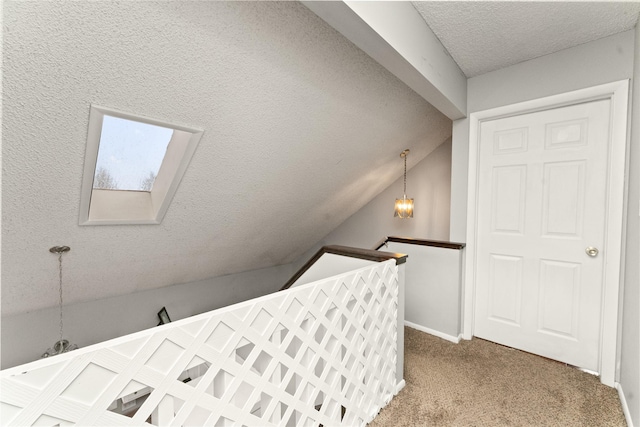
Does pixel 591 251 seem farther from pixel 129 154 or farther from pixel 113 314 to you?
pixel 113 314

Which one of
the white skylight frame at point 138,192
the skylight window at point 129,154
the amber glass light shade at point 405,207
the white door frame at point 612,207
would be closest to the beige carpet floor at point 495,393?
the white door frame at point 612,207

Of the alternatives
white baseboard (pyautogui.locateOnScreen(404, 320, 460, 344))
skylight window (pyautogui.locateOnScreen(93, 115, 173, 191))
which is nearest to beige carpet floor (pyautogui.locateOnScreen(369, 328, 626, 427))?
white baseboard (pyautogui.locateOnScreen(404, 320, 460, 344))

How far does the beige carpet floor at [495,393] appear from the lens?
63.4 inches

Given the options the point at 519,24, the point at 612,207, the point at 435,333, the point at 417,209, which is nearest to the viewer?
the point at 519,24

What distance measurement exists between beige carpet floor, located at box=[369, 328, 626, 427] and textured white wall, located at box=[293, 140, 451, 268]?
178 cm

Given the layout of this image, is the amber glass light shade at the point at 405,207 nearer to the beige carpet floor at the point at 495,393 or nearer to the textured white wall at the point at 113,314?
the beige carpet floor at the point at 495,393

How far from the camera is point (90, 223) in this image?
80.3 inches

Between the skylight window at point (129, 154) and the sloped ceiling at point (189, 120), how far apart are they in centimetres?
31

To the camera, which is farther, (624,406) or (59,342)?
(59,342)

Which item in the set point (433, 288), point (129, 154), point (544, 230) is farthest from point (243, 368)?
point (544, 230)

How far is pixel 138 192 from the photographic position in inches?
91.7

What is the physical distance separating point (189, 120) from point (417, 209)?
312 centimetres

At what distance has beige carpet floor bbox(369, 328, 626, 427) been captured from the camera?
63.4 inches

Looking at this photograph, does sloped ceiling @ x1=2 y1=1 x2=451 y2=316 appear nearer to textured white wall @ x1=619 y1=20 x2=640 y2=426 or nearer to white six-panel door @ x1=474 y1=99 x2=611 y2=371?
white six-panel door @ x1=474 y1=99 x2=611 y2=371
